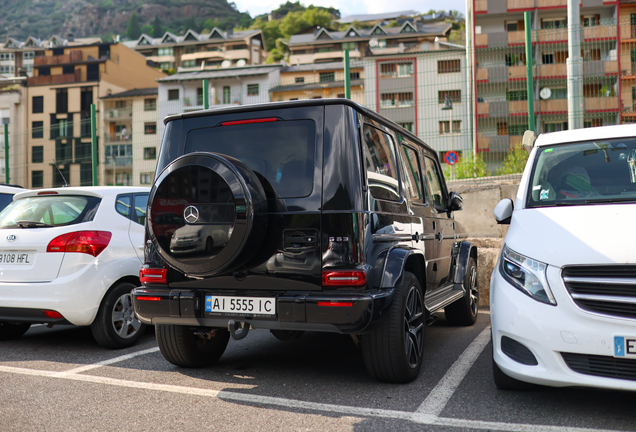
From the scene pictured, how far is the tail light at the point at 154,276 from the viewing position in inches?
165

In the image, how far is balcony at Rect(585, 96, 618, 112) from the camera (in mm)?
38906

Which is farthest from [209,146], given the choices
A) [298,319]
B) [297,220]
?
[298,319]

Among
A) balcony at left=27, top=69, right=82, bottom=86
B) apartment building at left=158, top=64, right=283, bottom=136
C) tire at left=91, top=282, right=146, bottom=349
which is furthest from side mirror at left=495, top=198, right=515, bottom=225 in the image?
balcony at left=27, top=69, right=82, bottom=86

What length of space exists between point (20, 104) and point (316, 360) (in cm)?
7233

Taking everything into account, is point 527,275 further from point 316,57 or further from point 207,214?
point 316,57

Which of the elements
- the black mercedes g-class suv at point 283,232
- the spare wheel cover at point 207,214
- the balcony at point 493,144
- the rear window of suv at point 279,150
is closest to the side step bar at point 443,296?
the black mercedes g-class suv at point 283,232

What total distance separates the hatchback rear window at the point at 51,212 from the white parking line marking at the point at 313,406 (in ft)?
4.55

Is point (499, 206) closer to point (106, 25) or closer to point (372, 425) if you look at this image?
point (372, 425)

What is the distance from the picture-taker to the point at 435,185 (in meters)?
6.16

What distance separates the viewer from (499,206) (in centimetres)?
460

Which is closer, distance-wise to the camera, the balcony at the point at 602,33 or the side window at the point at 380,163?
the side window at the point at 380,163

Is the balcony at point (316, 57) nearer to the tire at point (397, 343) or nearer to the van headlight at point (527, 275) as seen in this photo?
the tire at point (397, 343)

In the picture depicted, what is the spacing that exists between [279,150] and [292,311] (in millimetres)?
1097

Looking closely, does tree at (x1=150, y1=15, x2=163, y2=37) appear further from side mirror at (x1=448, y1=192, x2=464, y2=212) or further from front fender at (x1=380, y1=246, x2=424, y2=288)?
front fender at (x1=380, y1=246, x2=424, y2=288)
